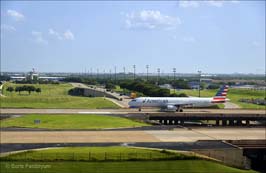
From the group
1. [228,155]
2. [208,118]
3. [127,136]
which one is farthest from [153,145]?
[208,118]

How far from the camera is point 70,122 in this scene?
61656 millimetres

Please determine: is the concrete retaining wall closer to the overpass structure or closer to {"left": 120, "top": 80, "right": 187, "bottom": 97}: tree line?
the overpass structure

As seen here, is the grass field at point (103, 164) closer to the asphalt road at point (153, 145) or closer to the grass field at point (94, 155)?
the grass field at point (94, 155)

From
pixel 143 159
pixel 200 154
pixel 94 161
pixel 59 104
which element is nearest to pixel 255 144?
pixel 200 154

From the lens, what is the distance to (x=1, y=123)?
60031 mm

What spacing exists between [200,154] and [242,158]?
4064 mm

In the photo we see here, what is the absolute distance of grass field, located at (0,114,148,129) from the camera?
5894 cm

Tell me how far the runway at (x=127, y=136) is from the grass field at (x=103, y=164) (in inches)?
251

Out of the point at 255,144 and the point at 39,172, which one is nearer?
the point at 39,172

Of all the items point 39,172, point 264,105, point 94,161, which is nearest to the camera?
point 39,172

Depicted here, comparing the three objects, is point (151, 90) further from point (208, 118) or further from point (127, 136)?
point (127, 136)

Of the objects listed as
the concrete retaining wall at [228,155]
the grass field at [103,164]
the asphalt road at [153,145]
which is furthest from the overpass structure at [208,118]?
the grass field at [103,164]

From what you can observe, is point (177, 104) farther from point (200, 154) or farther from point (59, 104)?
point (200, 154)

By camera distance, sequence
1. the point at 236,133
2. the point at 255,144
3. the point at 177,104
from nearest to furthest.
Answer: the point at 255,144
the point at 236,133
the point at 177,104
